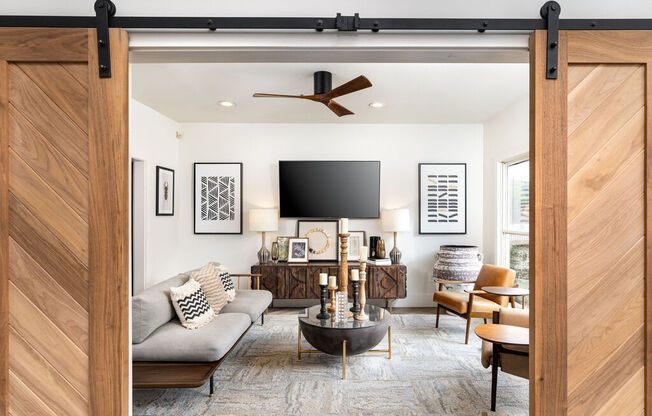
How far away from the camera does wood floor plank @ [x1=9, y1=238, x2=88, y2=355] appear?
124cm

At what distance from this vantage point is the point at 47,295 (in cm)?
125

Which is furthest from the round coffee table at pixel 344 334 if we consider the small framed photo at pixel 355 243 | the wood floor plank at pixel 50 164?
the wood floor plank at pixel 50 164

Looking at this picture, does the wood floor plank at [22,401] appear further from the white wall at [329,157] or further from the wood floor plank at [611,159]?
the white wall at [329,157]

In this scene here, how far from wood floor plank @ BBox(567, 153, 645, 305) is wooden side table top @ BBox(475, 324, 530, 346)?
1.09m

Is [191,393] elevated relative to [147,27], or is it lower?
lower

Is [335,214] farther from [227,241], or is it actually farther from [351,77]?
[351,77]

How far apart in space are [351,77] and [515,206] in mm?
2567

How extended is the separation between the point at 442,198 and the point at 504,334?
9.07 feet

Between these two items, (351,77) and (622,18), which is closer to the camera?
(622,18)

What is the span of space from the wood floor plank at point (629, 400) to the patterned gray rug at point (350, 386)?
4.11 ft

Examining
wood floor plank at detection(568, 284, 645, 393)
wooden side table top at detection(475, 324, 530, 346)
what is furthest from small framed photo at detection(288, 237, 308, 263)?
wood floor plank at detection(568, 284, 645, 393)

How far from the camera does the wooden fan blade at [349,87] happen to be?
244 cm

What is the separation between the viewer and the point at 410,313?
4570 mm

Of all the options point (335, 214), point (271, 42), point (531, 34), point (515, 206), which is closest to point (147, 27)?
point (271, 42)
